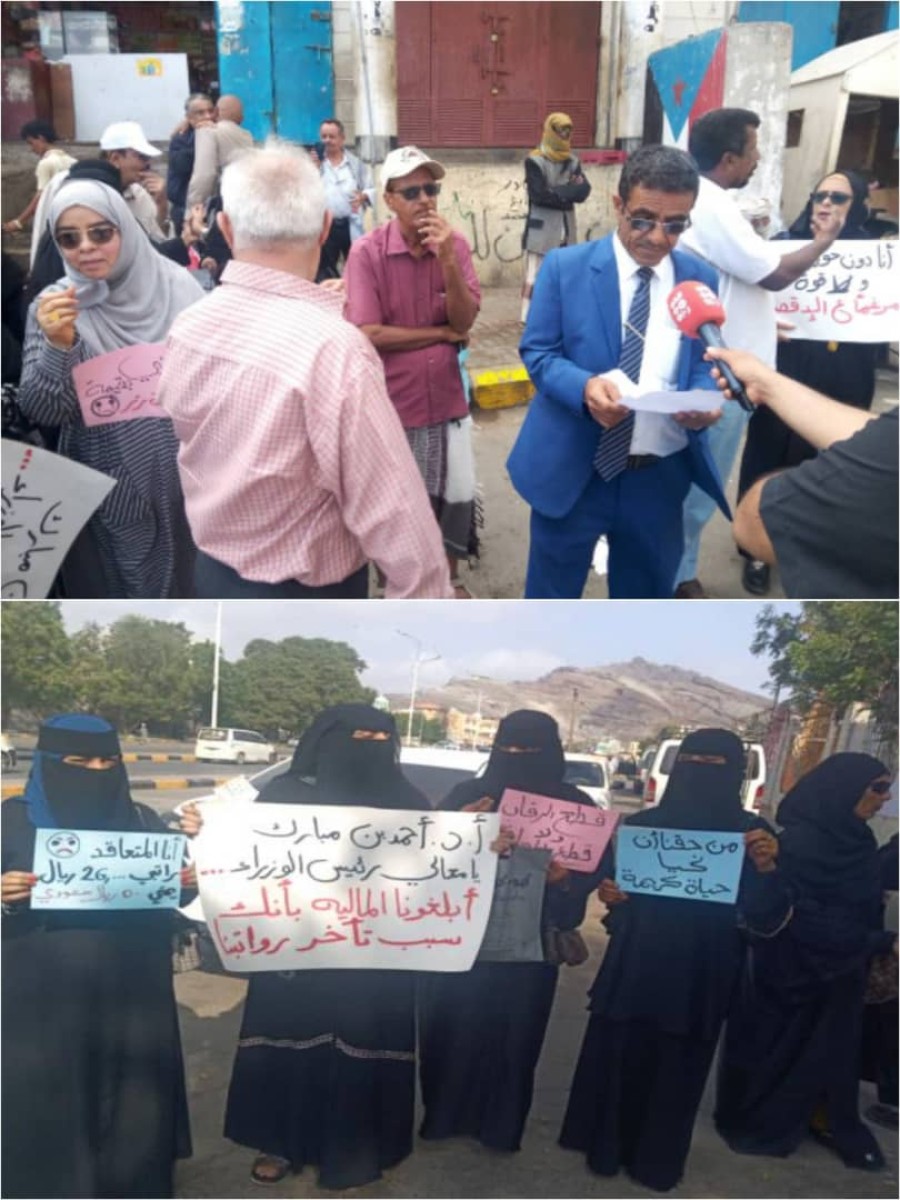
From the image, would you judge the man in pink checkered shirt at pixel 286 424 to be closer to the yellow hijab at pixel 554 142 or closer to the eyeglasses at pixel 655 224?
the eyeglasses at pixel 655 224

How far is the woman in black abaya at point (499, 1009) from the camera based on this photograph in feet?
6.88

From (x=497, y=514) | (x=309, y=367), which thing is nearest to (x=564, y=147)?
(x=497, y=514)

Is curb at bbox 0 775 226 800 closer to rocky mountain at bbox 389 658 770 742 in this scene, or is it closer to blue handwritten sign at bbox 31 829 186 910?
blue handwritten sign at bbox 31 829 186 910

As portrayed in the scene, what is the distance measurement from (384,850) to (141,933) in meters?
0.51

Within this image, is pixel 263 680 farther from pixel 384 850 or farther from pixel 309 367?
pixel 309 367

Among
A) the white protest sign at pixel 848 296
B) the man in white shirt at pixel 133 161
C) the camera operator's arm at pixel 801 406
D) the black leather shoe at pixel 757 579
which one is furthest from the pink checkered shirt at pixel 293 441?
the man in white shirt at pixel 133 161

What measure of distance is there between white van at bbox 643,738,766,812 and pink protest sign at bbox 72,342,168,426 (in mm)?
1795

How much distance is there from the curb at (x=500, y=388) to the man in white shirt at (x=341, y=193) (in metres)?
1.16

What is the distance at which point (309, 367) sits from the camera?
7.20ft

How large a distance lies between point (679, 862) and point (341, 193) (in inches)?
243

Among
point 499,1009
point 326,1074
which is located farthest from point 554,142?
point 326,1074

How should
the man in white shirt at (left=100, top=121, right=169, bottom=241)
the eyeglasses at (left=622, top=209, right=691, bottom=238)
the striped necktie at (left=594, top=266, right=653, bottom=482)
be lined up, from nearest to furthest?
the eyeglasses at (left=622, top=209, right=691, bottom=238) → the striped necktie at (left=594, top=266, right=653, bottom=482) → the man in white shirt at (left=100, top=121, right=169, bottom=241)

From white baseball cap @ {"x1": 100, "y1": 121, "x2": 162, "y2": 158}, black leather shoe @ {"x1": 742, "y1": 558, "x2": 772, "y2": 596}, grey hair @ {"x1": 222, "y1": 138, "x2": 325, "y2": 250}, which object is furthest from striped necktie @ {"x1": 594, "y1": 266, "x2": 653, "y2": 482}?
white baseball cap @ {"x1": 100, "y1": 121, "x2": 162, "y2": 158}

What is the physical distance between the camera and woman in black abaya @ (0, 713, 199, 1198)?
2.07m
